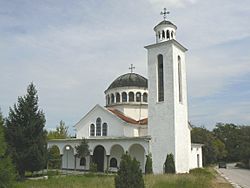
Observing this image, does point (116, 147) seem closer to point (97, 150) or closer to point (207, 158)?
point (97, 150)

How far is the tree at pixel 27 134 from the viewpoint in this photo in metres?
24.3

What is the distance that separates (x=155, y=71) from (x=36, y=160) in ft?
43.5

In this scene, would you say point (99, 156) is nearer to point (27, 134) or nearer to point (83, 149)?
point (83, 149)

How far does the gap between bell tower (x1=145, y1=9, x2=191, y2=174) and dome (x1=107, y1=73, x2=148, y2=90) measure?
674cm

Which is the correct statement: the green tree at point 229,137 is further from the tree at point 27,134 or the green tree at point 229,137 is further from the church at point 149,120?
the tree at point 27,134

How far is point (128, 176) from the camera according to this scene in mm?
12570

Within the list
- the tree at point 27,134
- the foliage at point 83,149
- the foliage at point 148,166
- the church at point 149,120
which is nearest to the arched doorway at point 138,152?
the church at point 149,120

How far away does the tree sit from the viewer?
2427 cm

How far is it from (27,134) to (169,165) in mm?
11652

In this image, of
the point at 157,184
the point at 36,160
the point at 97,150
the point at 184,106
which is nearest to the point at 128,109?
the point at 97,150

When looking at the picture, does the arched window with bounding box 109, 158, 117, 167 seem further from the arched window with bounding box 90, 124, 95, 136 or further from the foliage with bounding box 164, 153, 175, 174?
the foliage with bounding box 164, 153, 175, 174

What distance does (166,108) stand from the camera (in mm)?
28719

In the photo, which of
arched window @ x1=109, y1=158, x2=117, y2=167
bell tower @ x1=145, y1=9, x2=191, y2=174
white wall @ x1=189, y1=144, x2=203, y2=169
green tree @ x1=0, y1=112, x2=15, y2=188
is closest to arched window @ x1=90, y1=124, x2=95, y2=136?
arched window @ x1=109, y1=158, x2=117, y2=167

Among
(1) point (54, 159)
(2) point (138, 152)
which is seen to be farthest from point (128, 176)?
(1) point (54, 159)
